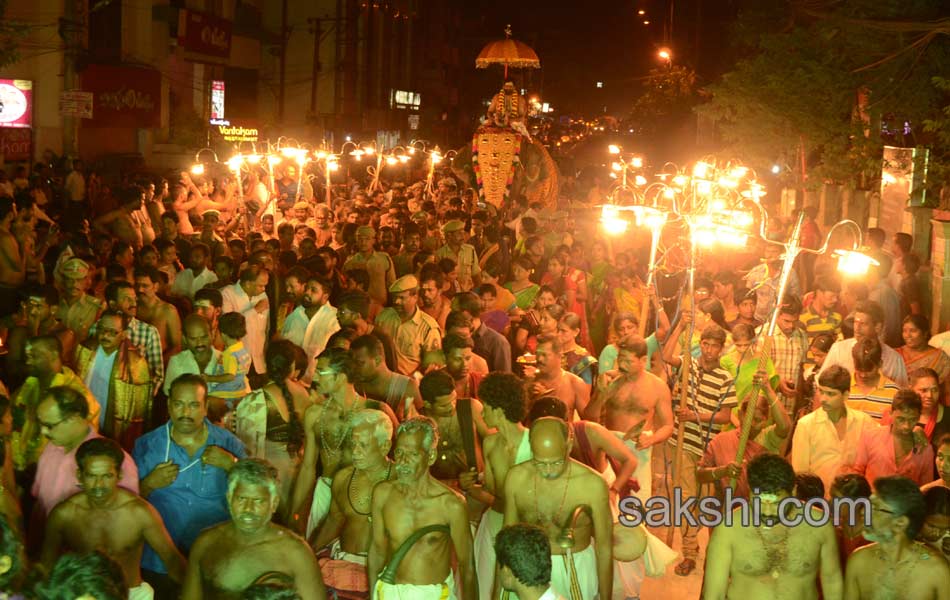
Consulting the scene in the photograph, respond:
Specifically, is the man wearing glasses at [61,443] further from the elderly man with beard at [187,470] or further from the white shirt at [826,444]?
the white shirt at [826,444]

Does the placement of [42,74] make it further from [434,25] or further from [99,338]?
[434,25]

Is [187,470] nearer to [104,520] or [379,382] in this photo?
[104,520]

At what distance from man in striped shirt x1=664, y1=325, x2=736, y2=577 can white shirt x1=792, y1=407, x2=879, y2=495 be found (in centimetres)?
97

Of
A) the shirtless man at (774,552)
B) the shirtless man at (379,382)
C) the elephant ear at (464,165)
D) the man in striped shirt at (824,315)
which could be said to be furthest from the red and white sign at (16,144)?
the shirtless man at (774,552)

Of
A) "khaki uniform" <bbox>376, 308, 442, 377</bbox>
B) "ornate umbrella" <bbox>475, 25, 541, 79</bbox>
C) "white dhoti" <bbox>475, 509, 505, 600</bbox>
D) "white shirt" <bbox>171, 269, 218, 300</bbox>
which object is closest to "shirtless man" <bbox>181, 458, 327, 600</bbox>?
"white dhoti" <bbox>475, 509, 505, 600</bbox>

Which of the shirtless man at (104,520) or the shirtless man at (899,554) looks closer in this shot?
the shirtless man at (899,554)

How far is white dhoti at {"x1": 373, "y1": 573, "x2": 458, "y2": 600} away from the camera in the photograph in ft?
17.3

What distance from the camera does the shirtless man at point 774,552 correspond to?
16.8ft

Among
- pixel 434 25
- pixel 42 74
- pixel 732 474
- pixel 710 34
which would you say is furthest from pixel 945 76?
pixel 434 25

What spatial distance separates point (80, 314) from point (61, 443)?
3.01 m

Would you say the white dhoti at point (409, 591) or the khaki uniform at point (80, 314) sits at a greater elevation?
the khaki uniform at point (80, 314)

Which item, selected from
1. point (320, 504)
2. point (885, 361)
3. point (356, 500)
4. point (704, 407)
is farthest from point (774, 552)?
point (885, 361)

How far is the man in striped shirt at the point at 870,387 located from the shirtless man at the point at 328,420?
10.4 ft

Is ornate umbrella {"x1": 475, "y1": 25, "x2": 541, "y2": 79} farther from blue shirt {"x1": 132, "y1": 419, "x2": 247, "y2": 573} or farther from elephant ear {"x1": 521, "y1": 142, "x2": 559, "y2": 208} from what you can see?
blue shirt {"x1": 132, "y1": 419, "x2": 247, "y2": 573}
